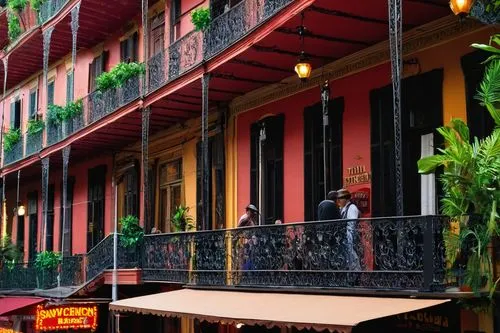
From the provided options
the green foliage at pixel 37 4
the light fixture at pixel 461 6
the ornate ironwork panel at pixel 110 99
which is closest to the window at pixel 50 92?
the green foliage at pixel 37 4

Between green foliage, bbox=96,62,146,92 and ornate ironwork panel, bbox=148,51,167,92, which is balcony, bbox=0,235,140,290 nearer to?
ornate ironwork panel, bbox=148,51,167,92

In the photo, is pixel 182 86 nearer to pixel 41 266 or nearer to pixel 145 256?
pixel 145 256

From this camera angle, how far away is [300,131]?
51.3ft

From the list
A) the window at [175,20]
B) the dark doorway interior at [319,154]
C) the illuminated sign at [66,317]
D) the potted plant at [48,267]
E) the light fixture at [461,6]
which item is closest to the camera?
the light fixture at [461,6]

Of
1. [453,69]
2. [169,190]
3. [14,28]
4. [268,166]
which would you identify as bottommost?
[169,190]

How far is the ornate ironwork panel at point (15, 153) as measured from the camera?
27.3 m

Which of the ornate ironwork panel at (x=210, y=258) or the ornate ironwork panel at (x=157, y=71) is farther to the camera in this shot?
the ornate ironwork panel at (x=157, y=71)

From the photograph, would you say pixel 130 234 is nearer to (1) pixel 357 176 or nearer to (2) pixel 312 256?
(1) pixel 357 176

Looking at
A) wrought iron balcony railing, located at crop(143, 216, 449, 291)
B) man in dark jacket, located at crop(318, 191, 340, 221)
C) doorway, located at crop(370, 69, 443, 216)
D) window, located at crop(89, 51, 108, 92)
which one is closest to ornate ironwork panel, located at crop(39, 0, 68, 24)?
window, located at crop(89, 51, 108, 92)

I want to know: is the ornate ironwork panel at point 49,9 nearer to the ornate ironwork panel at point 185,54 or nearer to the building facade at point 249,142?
the building facade at point 249,142

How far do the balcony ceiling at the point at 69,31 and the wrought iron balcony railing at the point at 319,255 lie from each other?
8.73 metres

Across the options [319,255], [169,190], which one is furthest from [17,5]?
[319,255]

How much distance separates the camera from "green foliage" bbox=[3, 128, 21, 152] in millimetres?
28062

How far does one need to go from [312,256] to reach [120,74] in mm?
Result: 9832
